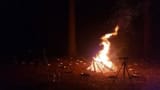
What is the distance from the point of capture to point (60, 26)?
27531 millimetres

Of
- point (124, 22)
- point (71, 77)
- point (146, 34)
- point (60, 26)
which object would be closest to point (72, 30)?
point (60, 26)

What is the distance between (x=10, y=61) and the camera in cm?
2295

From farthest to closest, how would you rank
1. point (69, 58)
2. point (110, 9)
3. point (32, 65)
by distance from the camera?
point (110, 9), point (69, 58), point (32, 65)

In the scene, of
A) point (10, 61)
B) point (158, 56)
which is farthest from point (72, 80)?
point (158, 56)

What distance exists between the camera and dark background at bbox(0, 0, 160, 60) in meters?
26.6

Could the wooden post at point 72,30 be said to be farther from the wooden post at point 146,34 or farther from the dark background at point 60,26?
the wooden post at point 146,34

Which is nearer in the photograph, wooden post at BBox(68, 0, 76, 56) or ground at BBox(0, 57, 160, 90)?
ground at BBox(0, 57, 160, 90)

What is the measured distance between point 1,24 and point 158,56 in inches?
388

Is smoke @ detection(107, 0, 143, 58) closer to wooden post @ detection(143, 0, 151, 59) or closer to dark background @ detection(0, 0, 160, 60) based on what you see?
dark background @ detection(0, 0, 160, 60)

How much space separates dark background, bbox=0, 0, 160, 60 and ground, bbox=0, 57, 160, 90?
4.45m

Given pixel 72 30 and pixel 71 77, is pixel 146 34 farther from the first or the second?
pixel 71 77

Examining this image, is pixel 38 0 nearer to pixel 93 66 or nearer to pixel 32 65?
pixel 32 65

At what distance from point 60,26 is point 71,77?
395 inches

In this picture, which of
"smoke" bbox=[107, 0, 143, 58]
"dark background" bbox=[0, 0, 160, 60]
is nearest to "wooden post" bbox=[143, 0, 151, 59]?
"dark background" bbox=[0, 0, 160, 60]
